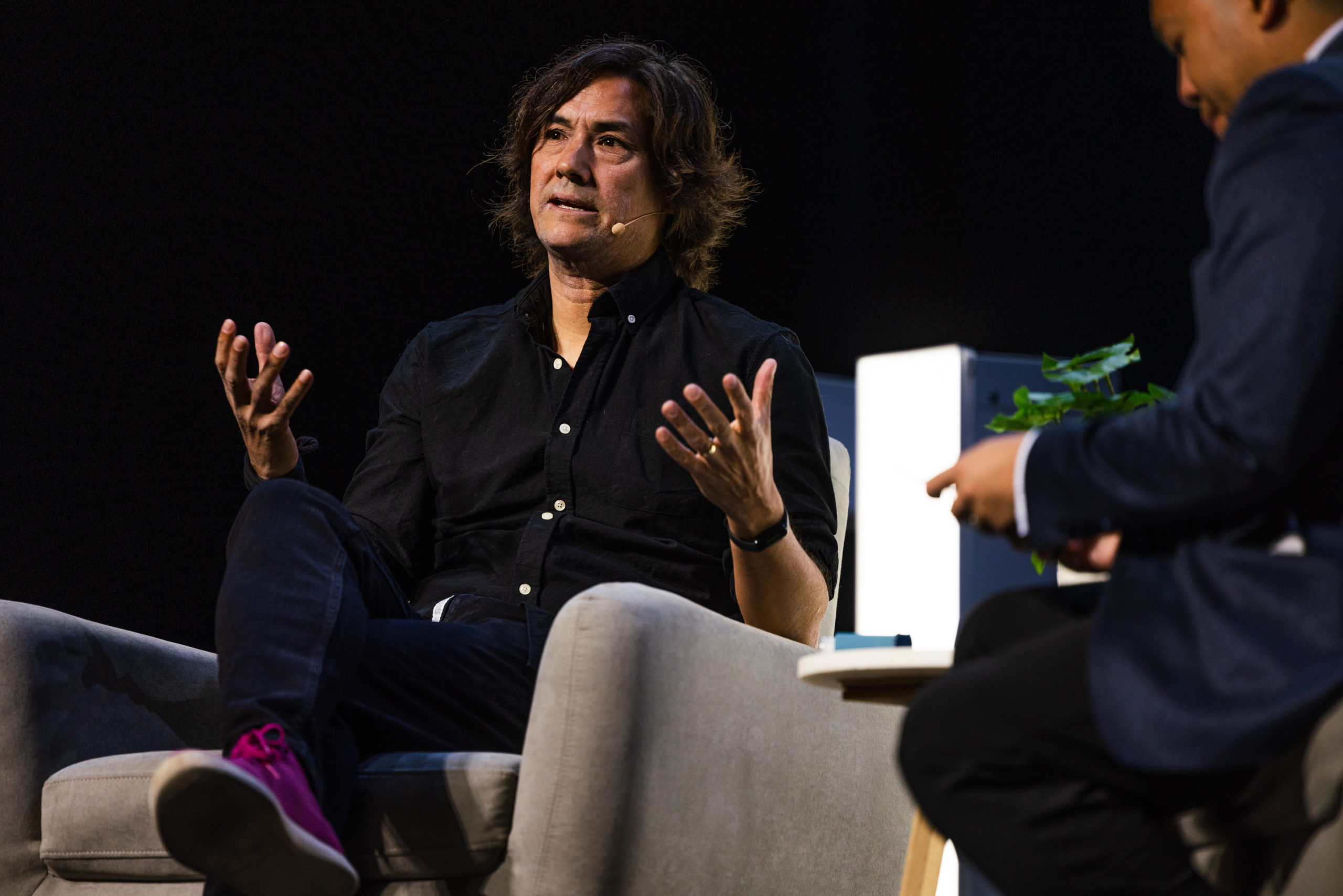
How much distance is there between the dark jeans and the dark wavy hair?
74 cm

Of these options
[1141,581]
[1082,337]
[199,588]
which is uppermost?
[1141,581]

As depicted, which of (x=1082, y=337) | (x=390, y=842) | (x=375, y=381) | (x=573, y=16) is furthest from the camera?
(x=1082, y=337)

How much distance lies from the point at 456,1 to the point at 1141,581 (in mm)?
2244

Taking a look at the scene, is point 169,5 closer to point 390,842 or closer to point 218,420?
point 218,420

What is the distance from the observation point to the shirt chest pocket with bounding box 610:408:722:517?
5.52 feet

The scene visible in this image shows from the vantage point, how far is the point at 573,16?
2.80 meters

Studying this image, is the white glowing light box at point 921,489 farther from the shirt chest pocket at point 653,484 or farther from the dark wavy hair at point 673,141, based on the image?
the shirt chest pocket at point 653,484

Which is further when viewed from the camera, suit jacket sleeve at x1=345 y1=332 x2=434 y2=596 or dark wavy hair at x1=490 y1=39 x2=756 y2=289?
dark wavy hair at x1=490 y1=39 x2=756 y2=289

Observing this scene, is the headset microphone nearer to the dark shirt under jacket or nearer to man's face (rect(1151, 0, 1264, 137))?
the dark shirt under jacket

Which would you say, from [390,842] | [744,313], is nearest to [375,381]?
[744,313]

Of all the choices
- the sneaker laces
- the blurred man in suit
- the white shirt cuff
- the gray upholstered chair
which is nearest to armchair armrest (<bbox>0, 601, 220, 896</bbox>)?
the gray upholstered chair

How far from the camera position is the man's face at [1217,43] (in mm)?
847

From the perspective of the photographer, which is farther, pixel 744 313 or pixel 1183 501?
pixel 744 313

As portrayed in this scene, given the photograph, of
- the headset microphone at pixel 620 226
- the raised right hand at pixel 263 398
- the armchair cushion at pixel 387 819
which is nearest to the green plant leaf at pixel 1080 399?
the headset microphone at pixel 620 226
